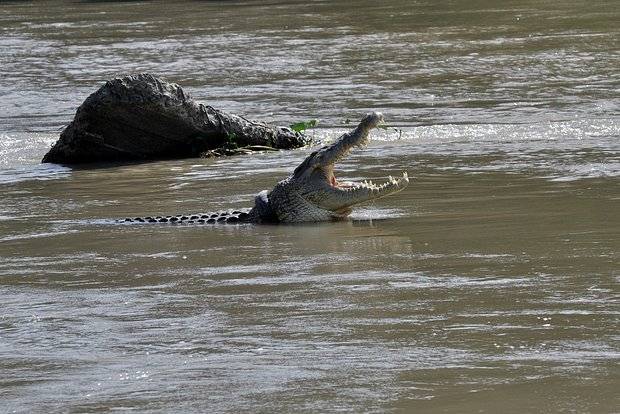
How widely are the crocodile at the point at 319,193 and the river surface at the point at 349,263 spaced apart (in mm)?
146

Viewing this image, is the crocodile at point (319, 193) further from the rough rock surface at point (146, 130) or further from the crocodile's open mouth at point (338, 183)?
the rough rock surface at point (146, 130)

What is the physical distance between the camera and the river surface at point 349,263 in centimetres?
443

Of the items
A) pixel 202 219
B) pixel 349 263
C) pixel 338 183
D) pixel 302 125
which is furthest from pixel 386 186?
pixel 302 125

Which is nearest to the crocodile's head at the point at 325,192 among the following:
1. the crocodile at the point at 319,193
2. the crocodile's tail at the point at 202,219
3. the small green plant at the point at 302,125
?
the crocodile at the point at 319,193

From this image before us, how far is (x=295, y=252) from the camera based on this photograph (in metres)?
6.97

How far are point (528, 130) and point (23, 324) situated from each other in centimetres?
659

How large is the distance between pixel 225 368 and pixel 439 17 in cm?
1846

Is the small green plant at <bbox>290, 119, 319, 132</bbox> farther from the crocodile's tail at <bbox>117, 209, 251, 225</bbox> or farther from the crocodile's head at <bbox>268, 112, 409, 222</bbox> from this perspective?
the crocodile's tail at <bbox>117, 209, 251, 225</bbox>

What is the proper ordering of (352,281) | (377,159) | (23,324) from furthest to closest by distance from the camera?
(377,159) → (352,281) → (23,324)

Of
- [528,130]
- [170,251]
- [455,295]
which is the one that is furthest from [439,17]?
[455,295]

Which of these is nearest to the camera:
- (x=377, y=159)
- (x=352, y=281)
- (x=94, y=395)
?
(x=94, y=395)

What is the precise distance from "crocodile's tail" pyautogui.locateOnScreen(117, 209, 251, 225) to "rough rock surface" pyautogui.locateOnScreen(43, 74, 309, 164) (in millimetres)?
3397

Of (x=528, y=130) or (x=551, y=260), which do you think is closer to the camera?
(x=551, y=260)

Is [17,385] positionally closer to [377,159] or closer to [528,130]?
[377,159]
